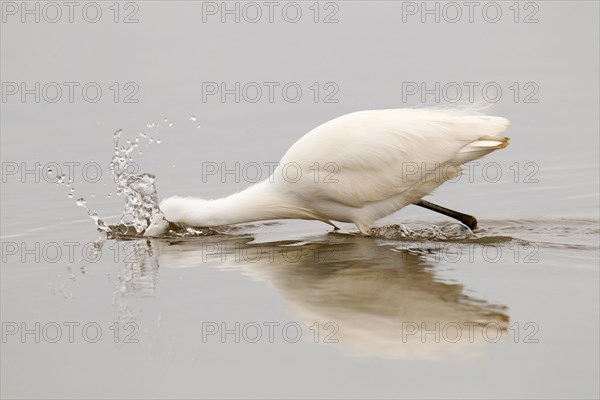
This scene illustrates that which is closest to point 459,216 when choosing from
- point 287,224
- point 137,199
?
point 287,224

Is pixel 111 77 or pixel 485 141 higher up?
pixel 111 77

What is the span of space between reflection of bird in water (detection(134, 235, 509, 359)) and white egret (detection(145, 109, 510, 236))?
0.33 meters

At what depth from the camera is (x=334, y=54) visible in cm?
1825

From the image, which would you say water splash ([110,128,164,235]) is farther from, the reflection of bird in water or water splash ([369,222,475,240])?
water splash ([369,222,475,240])

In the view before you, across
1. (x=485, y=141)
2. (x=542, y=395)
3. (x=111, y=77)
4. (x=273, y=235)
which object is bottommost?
(x=542, y=395)

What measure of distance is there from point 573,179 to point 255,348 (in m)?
5.91

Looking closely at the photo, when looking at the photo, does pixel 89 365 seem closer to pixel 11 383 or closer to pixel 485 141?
pixel 11 383

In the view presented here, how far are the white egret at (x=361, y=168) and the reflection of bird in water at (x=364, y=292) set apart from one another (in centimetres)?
33

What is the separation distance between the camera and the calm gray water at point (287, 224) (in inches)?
293

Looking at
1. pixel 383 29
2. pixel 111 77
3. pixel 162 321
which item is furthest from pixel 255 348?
pixel 383 29

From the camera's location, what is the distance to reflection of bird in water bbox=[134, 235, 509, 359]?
7.69 meters

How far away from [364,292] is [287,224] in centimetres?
298

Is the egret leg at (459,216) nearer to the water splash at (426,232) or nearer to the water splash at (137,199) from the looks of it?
the water splash at (426,232)

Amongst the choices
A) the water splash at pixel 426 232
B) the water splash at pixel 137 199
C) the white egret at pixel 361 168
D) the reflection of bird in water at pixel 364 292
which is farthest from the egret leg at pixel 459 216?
the water splash at pixel 137 199
